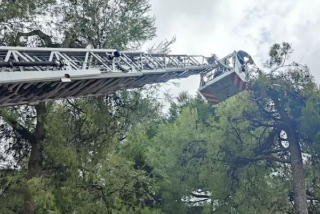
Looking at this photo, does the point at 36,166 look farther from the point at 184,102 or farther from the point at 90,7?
the point at 184,102

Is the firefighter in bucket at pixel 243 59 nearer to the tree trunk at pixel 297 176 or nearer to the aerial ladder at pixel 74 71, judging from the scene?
the aerial ladder at pixel 74 71

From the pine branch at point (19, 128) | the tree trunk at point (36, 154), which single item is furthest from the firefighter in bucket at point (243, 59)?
the pine branch at point (19, 128)

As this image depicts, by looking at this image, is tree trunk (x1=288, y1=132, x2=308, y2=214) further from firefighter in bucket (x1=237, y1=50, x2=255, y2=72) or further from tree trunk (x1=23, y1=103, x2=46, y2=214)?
tree trunk (x1=23, y1=103, x2=46, y2=214)

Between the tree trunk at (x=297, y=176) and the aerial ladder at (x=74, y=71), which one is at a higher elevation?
the aerial ladder at (x=74, y=71)

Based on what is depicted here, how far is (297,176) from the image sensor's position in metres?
13.2

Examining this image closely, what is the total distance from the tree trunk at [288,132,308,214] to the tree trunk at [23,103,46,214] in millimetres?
7228

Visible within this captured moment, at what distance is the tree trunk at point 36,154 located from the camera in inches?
420

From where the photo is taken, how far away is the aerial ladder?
17.2 feet

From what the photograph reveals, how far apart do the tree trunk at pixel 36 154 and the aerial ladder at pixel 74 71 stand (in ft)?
12.7

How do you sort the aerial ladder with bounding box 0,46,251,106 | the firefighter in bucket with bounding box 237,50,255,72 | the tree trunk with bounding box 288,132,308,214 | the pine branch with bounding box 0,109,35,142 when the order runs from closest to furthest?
the aerial ladder with bounding box 0,46,251,106, the firefighter in bucket with bounding box 237,50,255,72, the pine branch with bounding box 0,109,35,142, the tree trunk with bounding box 288,132,308,214

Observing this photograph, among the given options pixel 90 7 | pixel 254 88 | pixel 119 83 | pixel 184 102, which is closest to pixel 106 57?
pixel 119 83

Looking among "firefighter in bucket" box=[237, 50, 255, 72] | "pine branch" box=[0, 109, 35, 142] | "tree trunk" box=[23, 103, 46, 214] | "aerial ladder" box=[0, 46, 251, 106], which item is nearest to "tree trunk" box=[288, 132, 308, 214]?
"firefighter in bucket" box=[237, 50, 255, 72]

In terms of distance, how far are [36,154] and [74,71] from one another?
19.3 feet

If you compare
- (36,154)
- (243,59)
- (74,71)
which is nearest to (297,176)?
(243,59)
